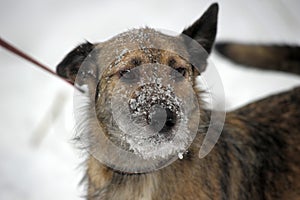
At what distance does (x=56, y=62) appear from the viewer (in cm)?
789

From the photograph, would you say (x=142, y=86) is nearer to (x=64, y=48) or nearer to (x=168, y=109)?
(x=168, y=109)

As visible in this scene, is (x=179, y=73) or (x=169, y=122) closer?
(x=169, y=122)

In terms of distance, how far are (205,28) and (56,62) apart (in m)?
4.67

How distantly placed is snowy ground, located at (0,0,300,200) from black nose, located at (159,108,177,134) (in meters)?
2.89

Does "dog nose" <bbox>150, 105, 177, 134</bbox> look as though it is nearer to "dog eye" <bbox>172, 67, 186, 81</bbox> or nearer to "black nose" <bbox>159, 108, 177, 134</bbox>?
"black nose" <bbox>159, 108, 177, 134</bbox>

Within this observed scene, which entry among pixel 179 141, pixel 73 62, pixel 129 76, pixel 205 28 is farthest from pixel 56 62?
pixel 179 141

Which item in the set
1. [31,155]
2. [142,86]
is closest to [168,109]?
[142,86]

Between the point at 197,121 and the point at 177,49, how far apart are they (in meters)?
0.55

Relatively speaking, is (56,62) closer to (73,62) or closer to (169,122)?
(73,62)

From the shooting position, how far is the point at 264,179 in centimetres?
396

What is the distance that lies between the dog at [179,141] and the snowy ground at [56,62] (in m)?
2.19

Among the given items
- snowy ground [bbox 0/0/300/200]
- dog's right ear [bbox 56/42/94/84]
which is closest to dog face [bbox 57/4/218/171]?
dog's right ear [bbox 56/42/94/84]

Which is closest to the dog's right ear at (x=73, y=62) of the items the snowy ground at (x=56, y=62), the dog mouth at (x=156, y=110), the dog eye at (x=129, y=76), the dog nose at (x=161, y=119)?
the dog eye at (x=129, y=76)

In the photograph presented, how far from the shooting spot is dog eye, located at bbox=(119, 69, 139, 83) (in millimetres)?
3102
